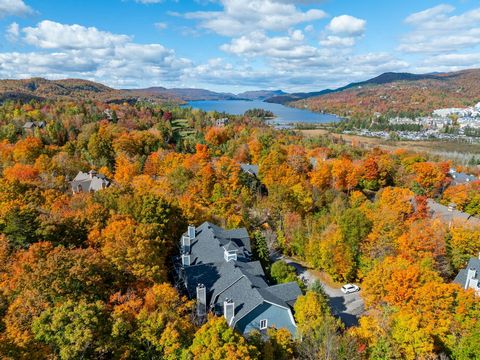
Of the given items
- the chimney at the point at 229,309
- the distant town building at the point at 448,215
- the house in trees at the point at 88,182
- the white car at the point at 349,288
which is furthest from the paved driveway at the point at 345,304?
the house in trees at the point at 88,182

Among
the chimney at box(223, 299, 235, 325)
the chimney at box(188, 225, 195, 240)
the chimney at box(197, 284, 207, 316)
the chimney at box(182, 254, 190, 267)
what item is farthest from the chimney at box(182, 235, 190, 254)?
the chimney at box(223, 299, 235, 325)

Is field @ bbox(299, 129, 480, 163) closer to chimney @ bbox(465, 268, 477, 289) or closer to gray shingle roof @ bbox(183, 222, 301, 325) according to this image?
chimney @ bbox(465, 268, 477, 289)

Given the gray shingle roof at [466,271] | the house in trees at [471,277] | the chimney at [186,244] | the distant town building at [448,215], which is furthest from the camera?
the distant town building at [448,215]

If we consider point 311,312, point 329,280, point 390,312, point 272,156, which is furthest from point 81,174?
point 390,312

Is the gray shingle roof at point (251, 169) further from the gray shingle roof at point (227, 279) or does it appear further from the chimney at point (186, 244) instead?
the chimney at point (186, 244)

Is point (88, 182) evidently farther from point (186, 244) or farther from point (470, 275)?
point (470, 275)
